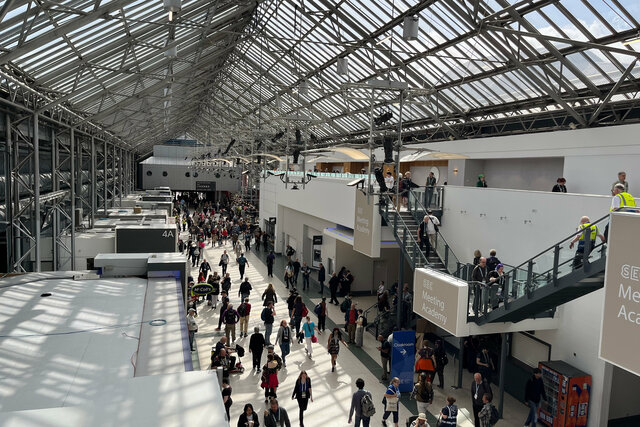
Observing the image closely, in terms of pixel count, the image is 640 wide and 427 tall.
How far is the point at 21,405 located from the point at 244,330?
35.3 feet

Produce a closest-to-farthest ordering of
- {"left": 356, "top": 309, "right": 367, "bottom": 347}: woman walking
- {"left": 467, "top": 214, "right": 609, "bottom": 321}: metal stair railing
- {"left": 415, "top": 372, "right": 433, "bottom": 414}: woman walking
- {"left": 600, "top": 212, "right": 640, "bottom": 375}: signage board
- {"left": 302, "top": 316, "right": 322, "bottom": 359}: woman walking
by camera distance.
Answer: {"left": 600, "top": 212, "right": 640, "bottom": 375}: signage board
{"left": 467, "top": 214, "right": 609, "bottom": 321}: metal stair railing
{"left": 415, "top": 372, "right": 433, "bottom": 414}: woman walking
{"left": 302, "top": 316, "right": 322, "bottom": 359}: woman walking
{"left": 356, "top": 309, "right": 367, "bottom": 347}: woman walking

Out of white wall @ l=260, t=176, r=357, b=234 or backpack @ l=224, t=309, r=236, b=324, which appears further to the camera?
white wall @ l=260, t=176, r=357, b=234

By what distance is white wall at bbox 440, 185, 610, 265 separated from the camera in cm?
1061

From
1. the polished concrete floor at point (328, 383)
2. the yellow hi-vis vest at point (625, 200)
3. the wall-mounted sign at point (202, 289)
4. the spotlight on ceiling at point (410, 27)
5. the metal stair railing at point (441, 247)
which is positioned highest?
the spotlight on ceiling at point (410, 27)

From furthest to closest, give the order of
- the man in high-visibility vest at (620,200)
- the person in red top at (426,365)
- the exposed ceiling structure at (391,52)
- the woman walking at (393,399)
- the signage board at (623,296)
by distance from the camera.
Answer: the exposed ceiling structure at (391,52) → the person in red top at (426,365) → the woman walking at (393,399) → the man in high-visibility vest at (620,200) → the signage board at (623,296)

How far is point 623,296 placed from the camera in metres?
6.12

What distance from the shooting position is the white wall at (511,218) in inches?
418

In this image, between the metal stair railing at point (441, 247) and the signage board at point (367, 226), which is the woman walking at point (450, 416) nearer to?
the metal stair railing at point (441, 247)

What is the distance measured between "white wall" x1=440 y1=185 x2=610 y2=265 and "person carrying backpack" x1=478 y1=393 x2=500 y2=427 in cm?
378

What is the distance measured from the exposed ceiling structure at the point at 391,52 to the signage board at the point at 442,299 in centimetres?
411

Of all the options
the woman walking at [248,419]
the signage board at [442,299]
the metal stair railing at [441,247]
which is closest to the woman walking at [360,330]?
the signage board at [442,299]

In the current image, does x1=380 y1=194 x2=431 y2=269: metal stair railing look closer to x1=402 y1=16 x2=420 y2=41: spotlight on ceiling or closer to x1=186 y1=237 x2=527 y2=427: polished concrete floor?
x1=186 y1=237 x2=527 y2=427: polished concrete floor

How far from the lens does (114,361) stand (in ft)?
→ 17.2

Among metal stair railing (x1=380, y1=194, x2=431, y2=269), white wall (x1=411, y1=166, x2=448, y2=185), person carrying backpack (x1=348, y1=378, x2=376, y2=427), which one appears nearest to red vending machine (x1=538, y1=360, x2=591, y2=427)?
person carrying backpack (x1=348, y1=378, x2=376, y2=427)
